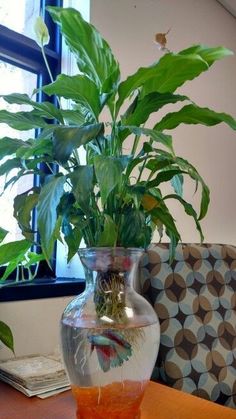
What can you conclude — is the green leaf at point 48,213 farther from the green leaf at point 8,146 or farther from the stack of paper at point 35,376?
the stack of paper at point 35,376

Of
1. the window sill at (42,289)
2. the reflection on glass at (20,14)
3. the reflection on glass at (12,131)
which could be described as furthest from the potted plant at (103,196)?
the reflection on glass at (20,14)

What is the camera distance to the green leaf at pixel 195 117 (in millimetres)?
699

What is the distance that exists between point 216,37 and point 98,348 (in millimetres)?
1916

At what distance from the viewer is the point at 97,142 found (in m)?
0.71

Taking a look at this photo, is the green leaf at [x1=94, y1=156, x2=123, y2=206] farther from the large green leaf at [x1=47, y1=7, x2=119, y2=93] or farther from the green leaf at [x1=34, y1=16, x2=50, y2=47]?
the green leaf at [x1=34, y1=16, x2=50, y2=47]

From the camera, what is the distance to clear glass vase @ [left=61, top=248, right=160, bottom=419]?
0.65m

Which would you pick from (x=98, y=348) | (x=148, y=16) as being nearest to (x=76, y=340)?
(x=98, y=348)

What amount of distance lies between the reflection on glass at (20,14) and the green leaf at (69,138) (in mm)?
868

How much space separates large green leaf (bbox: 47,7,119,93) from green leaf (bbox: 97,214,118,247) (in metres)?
0.25

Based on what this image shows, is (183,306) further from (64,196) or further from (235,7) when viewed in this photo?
(235,7)

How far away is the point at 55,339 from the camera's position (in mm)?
1143

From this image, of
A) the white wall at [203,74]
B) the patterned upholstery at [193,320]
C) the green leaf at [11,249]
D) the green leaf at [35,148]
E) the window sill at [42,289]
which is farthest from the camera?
the white wall at [203,74]

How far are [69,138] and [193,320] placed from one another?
0.90 meters

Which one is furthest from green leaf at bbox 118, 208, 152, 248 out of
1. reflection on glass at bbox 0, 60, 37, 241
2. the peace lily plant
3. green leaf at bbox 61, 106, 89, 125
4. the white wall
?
the white wall
